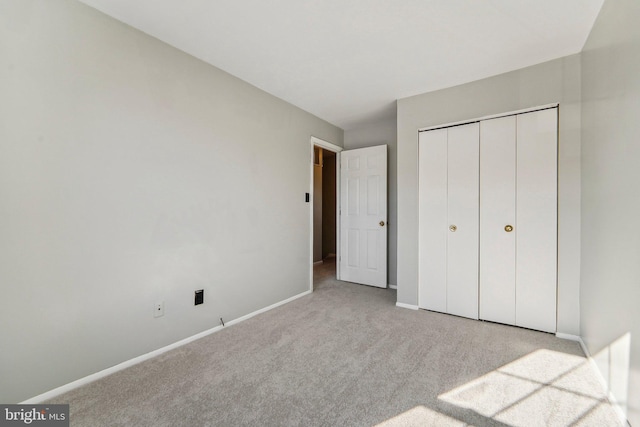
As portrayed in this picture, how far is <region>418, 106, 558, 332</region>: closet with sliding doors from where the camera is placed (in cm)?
244

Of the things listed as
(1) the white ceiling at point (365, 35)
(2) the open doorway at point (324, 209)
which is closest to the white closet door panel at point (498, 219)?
(1) the white ceiling at point (365, 35)

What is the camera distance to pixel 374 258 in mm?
4055

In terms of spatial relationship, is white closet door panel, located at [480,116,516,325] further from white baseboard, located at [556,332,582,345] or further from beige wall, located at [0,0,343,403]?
beige wall, located at [0,0,343,403]

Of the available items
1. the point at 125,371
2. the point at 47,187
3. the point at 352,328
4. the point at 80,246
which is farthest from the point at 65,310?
the point at 352,328

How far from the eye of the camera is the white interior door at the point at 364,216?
13.0 feet

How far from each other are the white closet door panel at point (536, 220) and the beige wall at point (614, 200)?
259 millimetres

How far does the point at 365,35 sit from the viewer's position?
206 centimetres

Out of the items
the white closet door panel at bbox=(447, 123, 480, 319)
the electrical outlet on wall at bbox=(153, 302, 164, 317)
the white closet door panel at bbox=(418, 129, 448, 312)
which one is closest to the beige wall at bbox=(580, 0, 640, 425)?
the white closet door panel at bbox=(447, 123, 480, 319)

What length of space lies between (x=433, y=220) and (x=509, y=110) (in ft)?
4.22

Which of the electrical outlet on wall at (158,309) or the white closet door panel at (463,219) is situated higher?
the white closet door panel at (463,219)

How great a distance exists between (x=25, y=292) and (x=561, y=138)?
4045 mm

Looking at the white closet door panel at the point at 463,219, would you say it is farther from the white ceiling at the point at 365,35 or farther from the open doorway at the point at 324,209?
the open doorway at the point at 324,209

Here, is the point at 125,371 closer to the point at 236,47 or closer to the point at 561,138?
the point at 236,47

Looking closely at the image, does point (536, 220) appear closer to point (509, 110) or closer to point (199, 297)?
point (509, 110)
